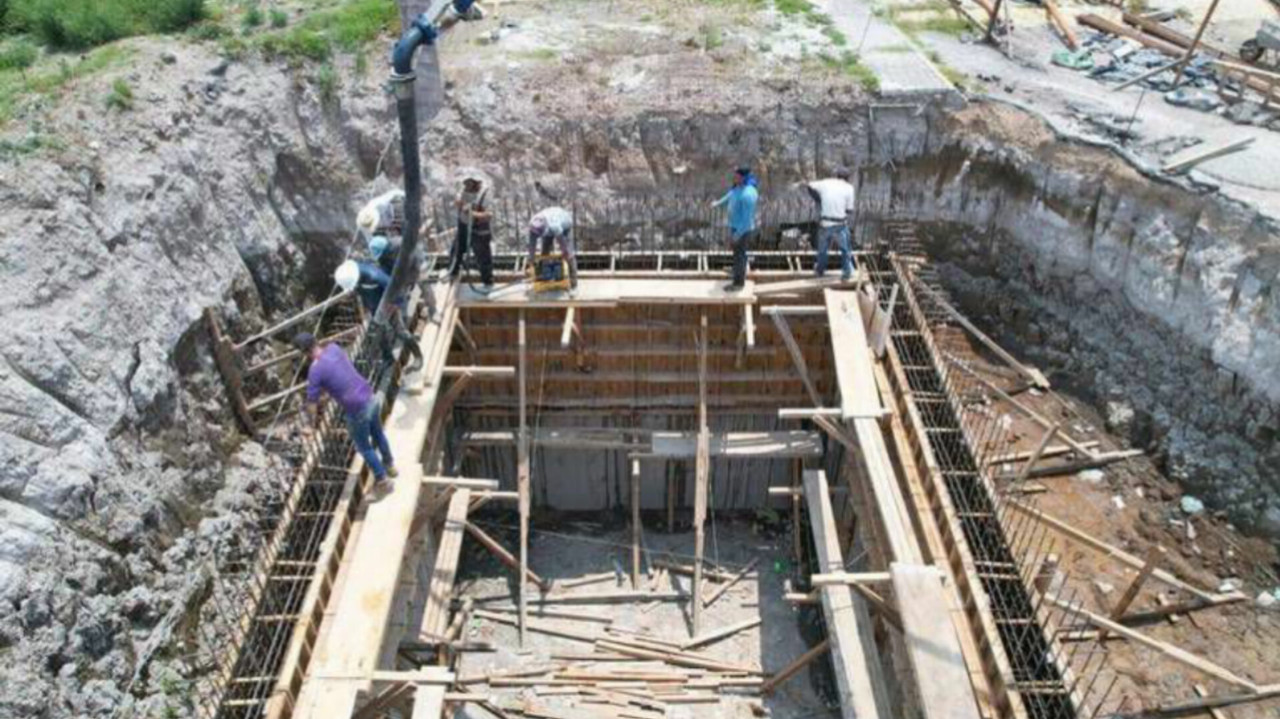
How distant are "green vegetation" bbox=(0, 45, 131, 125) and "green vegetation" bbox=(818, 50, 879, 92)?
10098 millimetres

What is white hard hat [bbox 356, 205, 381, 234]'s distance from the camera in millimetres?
8984

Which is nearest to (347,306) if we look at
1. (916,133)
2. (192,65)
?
(192,65)

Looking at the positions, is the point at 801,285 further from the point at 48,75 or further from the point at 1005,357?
the point at 48,75

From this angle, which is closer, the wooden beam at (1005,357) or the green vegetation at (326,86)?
the wooden beam at (1005,357)

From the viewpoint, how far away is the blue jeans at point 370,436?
24.7ft

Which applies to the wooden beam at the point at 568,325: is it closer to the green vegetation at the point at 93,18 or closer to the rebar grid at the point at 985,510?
the rebar grid at the point at 985,510

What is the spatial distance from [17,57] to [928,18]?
14377mm

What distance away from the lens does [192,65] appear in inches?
459

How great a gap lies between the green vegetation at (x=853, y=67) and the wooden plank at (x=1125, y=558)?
665 centimetres

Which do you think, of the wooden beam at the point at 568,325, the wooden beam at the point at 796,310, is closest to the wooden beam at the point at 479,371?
the wooden beam at the point at 568,325

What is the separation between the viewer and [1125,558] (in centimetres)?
897

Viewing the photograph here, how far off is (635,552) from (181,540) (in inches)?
195

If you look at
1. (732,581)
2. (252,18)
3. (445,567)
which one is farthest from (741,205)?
(252,18)

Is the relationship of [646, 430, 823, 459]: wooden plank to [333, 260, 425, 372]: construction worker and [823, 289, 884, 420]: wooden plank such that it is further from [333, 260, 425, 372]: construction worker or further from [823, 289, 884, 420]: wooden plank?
[333, 260, 425, 372]: construction worker
